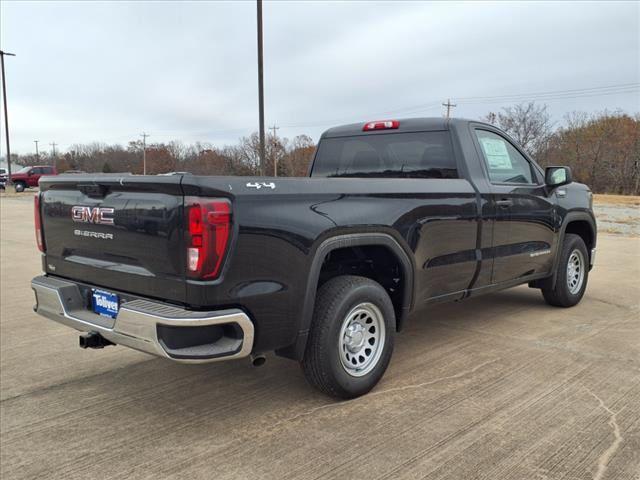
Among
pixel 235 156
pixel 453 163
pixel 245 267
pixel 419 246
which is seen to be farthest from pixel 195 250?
pixel 235 156

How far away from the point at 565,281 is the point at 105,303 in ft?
15.4

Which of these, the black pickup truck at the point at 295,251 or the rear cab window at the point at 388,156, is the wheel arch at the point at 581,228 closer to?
the black pickup truck at the point at 295,251

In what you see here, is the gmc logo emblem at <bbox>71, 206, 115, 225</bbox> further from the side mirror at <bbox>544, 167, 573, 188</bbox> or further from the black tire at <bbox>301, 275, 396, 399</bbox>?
the side mirror at <bbox>544, 167, 573, 188</bbox>

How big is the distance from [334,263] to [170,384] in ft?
4.94

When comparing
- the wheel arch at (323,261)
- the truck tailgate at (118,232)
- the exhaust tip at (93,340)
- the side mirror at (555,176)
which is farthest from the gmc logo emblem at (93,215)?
the side mirror at (555,176)

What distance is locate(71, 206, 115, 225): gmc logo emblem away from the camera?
3.29 metres

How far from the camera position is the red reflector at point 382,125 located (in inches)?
198

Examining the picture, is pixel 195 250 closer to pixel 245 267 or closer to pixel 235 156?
pixel 245 267

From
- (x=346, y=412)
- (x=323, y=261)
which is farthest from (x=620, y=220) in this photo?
(x=323, y=261)

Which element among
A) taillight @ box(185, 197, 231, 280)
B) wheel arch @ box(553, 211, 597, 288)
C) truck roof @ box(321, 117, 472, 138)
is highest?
truck roof @ box(321, 117, 472, 138)

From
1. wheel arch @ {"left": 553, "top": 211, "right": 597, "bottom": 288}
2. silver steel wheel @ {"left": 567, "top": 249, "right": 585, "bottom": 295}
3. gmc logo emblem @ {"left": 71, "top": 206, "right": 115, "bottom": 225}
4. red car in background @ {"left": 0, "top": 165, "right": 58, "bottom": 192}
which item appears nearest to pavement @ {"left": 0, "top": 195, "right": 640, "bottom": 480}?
silver steel wheel @ {"left": 567, "top": 249, "right": 585, "bottom": 295}

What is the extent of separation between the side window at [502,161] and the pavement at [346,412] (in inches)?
56.8

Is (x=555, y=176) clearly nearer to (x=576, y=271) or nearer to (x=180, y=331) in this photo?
(x=576, y=271)

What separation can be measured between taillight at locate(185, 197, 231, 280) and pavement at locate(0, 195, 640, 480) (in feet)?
3.37
